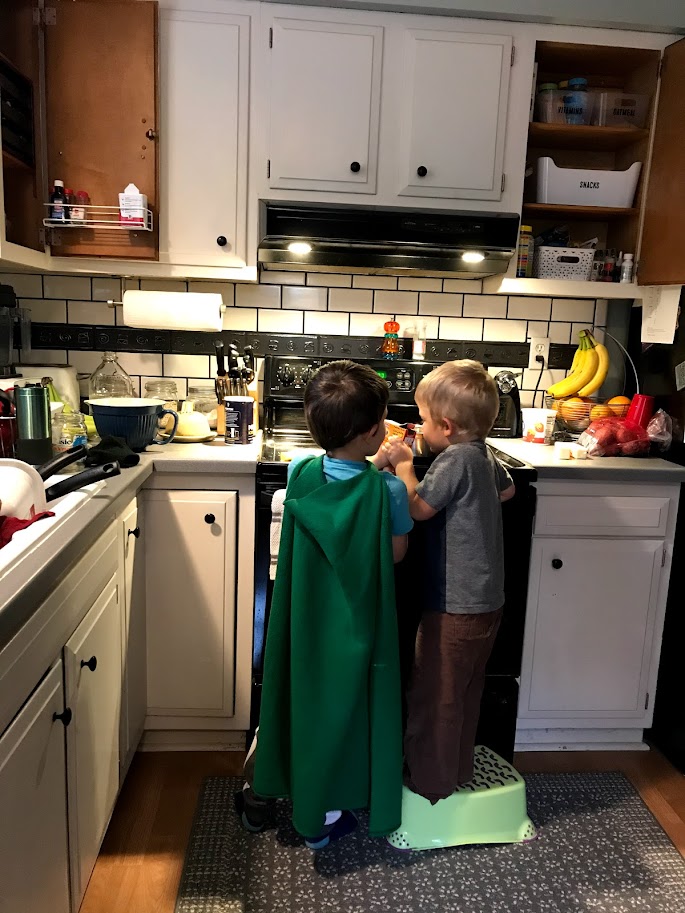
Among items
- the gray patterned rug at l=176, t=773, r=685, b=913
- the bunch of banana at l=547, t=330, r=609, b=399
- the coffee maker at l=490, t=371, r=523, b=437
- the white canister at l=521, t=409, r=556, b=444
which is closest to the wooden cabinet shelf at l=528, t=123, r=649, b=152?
the bunch of banana at l=547, t=330, r=609, b=399

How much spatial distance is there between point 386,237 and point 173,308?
0.72 m

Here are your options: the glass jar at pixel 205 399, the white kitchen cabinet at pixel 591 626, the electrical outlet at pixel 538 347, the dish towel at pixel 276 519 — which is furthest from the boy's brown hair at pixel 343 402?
the electrical outlet at pixel 538 347

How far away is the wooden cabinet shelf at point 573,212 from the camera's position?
235 cm

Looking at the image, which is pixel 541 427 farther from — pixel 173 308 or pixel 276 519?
pixel 173 308

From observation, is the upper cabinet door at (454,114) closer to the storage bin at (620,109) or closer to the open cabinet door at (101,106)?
the storage bin at (620,109)

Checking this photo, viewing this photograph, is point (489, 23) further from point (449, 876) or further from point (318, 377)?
point (449, 876)

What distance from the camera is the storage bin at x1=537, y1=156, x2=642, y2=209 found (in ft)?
7.71

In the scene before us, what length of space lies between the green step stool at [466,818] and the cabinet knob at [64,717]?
91 cm

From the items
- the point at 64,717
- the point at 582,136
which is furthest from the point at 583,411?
the point at 64,717

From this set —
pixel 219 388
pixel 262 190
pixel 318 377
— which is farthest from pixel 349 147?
pixel 318 377

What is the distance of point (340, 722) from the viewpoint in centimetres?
152

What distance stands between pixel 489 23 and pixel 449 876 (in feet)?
7.88

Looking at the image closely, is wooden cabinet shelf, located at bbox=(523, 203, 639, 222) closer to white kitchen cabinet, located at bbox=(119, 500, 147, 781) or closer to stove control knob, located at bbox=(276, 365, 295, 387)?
stove control knob, located at bbox=(276, 365, 295, 387)

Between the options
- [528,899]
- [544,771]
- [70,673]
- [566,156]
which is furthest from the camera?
[566,156]
